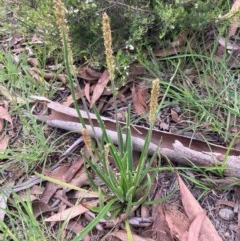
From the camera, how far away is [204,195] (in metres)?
1.59

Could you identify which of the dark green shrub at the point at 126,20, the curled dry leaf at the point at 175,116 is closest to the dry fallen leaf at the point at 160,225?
the curled dry leaf at the point at 175,116

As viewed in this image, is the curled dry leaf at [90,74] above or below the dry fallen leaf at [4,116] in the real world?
above

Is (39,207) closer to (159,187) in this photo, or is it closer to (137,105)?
(159,187)

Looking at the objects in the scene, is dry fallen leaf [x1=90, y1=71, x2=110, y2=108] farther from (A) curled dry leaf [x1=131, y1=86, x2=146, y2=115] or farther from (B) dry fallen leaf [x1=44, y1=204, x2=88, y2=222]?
(B) dry fallen leaf [x1=44, y1=204, x2=88, y2=222]

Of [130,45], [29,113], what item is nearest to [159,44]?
[130,45]

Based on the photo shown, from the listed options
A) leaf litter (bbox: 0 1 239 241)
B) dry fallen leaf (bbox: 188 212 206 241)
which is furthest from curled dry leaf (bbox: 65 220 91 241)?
dry fallen leaf (bbox: 188 212 206 241)

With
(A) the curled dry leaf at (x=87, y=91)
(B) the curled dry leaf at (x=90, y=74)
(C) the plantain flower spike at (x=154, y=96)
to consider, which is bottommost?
(A) the curled dry leaf at (x=87, y=91)

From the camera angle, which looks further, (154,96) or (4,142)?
(4,142)

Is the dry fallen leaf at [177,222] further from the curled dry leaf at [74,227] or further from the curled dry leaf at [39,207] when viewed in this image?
the curled dry leaf at [39,207]

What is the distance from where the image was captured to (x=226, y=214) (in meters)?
1.54

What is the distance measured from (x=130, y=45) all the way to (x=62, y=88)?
43 cm

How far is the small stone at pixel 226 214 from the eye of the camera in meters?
1.53

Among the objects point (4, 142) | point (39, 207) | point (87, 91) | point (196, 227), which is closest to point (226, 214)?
point (196, 227)

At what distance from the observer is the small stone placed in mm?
1531
